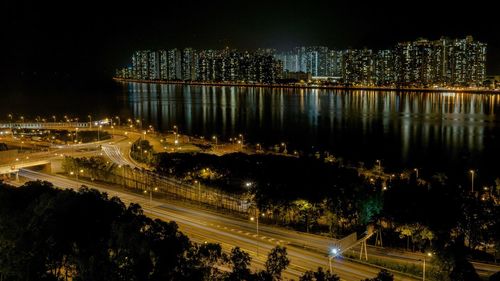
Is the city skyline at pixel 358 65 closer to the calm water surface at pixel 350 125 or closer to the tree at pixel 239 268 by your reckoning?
the calm water surface at pixel 350 125

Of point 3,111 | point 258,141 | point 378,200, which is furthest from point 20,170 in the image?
point 3,111

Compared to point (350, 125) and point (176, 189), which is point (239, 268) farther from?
point (350, 125)

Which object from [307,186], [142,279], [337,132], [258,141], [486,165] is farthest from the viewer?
[337,132]

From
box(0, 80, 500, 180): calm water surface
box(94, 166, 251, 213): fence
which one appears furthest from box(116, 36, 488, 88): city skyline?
box(94, 166, 251, 213): fence

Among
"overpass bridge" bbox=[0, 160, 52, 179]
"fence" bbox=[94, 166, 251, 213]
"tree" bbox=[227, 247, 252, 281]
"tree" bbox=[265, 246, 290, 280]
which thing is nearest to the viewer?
"tree" bbox=[227, 247, 252, 281]

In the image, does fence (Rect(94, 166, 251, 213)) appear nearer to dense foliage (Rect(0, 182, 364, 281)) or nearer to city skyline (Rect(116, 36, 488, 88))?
dense foliage (Rect(0, 182, 364, 281))

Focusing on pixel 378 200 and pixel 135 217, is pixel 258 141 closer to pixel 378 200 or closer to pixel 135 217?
pixel 378 200
